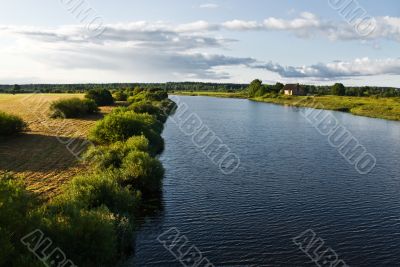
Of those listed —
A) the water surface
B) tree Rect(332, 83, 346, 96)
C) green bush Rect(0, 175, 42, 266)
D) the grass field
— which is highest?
tree Rect(332, 83, 346, 96)

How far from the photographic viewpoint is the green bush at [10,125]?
4828 centimetres

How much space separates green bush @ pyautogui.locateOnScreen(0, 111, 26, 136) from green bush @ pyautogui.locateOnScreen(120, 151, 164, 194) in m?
22.1

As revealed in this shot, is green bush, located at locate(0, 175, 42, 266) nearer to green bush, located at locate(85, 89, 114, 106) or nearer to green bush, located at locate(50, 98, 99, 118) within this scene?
green bush, located at locate(50, 98, 99, 118)

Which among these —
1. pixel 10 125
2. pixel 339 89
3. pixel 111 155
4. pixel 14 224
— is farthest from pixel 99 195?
pixel 339 89

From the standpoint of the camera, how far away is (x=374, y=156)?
50625mm

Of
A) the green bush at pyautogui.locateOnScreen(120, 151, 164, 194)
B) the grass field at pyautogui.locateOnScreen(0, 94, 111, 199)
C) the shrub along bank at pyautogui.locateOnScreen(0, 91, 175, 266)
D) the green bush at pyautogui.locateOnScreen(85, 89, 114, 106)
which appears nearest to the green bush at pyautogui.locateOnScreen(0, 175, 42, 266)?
the shrub along bank at pyautogui.locateOnScreen(0, 91, 175, 266)

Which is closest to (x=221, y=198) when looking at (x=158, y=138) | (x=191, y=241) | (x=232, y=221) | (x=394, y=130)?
(x=232, y=221)

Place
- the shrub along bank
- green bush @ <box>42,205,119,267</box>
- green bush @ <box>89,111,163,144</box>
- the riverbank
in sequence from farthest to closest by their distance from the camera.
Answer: the riverbank
green bush @ <box>89,111,163,144</box>
green bush @ <box>42,205,119,267</box>
the shrub along bank

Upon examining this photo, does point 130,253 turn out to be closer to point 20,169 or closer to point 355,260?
point 355,260

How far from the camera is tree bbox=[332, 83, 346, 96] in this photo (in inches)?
7637

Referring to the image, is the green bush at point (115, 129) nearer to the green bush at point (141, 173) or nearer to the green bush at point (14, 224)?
the green bush at point (141, 173)

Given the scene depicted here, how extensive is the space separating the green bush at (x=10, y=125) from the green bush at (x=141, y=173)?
72.6ft

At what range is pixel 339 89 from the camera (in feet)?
636

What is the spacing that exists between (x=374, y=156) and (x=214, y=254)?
34.8 m
